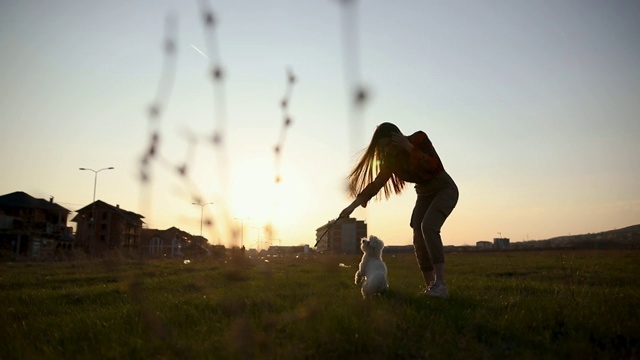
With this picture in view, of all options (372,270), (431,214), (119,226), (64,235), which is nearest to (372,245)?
(372,270)

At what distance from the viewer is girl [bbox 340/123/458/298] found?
22.1 ft

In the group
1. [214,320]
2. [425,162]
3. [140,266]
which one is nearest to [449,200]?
[425,162]

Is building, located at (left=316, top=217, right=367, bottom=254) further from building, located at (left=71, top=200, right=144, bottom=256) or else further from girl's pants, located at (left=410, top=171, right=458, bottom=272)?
building, located at (left=71, top=200, right=144, bottom=256)

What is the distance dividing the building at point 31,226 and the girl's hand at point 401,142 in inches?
2362

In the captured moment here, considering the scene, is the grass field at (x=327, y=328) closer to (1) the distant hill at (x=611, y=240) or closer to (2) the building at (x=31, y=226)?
(1) the distant hill at (x=611, y=240)

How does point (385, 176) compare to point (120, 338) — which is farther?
point (385, 176)

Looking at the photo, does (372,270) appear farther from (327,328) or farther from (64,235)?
(64,235)

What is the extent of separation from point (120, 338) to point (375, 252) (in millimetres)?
3819

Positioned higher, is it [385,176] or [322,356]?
[385,176]

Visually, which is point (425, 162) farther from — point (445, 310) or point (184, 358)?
point (184, 358)

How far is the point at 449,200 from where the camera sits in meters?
6.86

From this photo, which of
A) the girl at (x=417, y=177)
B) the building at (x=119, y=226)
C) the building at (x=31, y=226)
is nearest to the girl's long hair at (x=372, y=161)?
the girl at (x=417, y=177)

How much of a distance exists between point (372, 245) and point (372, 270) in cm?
48

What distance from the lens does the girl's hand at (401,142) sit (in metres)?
6.61
